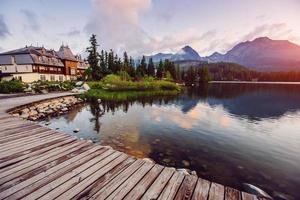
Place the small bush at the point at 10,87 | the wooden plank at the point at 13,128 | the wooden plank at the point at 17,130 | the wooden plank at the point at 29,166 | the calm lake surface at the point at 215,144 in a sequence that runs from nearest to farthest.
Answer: the wooden plank at the point at 29,166, the wooden plank at the point at 17,130, the wooden plank at the point at 13,128, the calm lake surface at the point at 215,144, the small bush at the point at 10,87

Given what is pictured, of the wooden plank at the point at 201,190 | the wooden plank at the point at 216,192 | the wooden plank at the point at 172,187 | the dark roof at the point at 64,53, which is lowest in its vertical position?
the wooden plank at the point at 216,192

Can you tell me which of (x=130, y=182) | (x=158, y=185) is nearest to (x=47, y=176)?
(x=130, y=182)

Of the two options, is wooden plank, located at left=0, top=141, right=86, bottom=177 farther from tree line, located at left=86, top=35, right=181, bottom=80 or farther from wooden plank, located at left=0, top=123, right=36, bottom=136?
tree line, located at left=86, top=35, right=181, bottom=80

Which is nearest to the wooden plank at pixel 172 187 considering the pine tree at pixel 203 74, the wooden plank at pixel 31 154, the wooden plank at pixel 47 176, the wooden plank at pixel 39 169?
the wooden plank at pixel 47 176

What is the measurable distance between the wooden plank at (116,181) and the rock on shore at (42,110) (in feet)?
39.5

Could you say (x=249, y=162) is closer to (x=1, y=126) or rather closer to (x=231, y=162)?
(x=231, y=162)

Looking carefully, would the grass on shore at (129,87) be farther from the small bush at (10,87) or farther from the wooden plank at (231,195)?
the wooden plank at (231,195)

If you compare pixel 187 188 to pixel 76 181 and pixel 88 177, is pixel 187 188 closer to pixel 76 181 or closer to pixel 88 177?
pixel 88 177

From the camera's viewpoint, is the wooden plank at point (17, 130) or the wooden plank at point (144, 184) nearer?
the wooden plank at point (144, 184)

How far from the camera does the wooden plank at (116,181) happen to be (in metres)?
3.38

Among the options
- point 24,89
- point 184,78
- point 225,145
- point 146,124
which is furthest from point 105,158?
point 184,78

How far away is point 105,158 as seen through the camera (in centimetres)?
496

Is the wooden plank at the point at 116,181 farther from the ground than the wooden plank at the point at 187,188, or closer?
farther from the ground

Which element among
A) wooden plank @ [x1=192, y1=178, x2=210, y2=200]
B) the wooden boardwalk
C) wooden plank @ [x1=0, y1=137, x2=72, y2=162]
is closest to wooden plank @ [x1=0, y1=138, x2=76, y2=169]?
the wooden boardwalk
